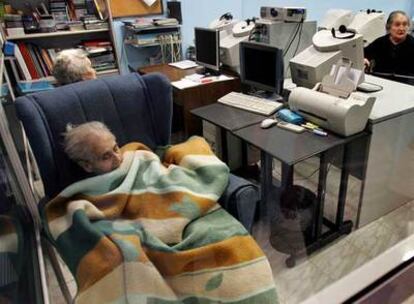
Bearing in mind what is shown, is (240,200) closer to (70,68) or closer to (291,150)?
(291,150)

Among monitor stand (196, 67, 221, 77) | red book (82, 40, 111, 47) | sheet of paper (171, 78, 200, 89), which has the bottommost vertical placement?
sheet of paper (171, 78, 200, 89)

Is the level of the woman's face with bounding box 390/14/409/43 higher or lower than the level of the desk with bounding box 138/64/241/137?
higher

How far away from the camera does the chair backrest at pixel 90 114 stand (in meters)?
1.35

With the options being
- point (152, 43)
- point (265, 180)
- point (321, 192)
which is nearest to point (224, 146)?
point (265, 180)

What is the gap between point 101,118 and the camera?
1.54 meters

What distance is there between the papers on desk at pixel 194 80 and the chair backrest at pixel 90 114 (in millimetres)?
733

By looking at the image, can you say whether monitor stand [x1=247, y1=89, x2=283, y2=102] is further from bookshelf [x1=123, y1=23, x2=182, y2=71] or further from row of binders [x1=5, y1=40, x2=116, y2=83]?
row of binders [x1=5, y1=40, x2=116, y2=83]

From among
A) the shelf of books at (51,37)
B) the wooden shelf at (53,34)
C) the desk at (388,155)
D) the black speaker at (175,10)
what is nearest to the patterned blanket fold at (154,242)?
the desk at (388,155)

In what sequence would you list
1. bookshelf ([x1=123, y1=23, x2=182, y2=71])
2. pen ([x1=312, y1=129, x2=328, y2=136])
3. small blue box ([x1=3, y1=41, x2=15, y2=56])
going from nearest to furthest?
pen ([x1=312, y1=129, x2=328, y2=136])
small blue box ([x1=3, y1=41, x2=15, y2=56])
bookshelf ([x1=123, y1=23, x2=182, y2=71])

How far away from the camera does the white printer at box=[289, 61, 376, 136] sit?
1552 mm

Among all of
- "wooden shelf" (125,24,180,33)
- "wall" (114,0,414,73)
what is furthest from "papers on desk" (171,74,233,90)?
"wall" (114,0,414,73)

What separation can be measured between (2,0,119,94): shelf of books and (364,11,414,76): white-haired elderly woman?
2.22 m

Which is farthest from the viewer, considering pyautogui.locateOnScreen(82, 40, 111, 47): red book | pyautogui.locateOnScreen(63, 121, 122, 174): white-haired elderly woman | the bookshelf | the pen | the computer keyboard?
the bookshelf

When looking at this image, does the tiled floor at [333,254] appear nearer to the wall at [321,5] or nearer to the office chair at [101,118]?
the office chair at [101,118]
